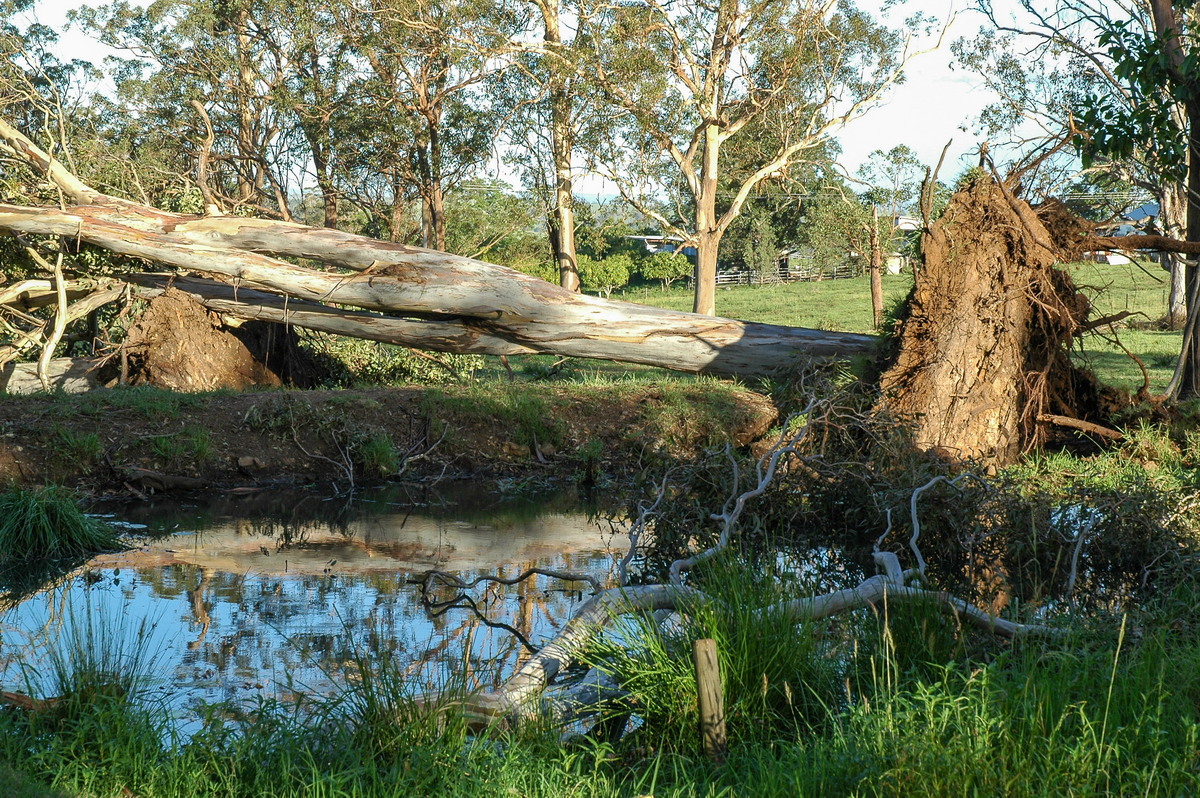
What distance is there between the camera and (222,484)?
10758 mm

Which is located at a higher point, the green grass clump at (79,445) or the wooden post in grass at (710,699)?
the green grass clump at (79,445)

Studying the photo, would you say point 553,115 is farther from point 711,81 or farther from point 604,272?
point 604,272

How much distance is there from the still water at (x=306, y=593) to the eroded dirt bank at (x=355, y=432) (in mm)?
583

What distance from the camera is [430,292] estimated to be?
39.4ft

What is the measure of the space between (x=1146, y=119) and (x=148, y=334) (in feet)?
35.3

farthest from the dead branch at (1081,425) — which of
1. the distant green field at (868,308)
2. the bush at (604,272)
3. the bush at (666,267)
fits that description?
the bush at (666,267)

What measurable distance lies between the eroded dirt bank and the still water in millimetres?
583

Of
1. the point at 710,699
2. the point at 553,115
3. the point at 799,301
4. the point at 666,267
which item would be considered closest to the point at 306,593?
the point at 710,699

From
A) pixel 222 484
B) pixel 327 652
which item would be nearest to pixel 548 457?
pixel 222 484

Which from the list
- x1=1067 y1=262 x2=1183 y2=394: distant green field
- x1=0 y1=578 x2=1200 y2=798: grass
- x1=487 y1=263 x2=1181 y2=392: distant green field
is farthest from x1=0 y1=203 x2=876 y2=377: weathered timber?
x1=0 y1=578 x2=1200 y2=798: grass

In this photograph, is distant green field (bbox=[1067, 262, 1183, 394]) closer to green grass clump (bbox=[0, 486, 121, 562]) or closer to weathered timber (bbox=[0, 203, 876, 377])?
weathered timber (bbox=[0, 203, 876, 377])

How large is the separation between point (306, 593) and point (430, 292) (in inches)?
213

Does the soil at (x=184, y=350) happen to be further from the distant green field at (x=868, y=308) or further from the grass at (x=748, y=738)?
the grass at (x=748, y=738)

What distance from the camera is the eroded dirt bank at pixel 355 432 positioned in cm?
1031
